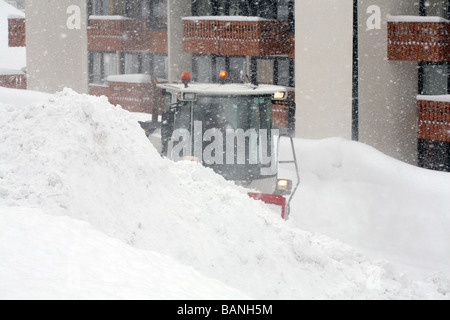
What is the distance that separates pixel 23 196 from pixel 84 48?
2500cm

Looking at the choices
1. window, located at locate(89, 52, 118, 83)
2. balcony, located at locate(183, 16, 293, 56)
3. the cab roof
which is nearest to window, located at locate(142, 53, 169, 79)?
window, located at locate(89, 52, 118, 83)

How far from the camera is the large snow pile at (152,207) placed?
722 cm

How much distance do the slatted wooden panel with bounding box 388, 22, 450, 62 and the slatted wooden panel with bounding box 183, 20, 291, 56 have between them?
524 centimetres

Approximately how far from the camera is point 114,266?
615 cm

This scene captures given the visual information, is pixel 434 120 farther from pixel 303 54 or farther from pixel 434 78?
pixel 303 54

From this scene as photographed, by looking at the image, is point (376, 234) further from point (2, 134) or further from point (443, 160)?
point (2, 134)

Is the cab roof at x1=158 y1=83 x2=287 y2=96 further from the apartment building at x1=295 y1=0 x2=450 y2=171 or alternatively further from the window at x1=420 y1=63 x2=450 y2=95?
the window at x1=420 y1=63 x2=450 y2=95

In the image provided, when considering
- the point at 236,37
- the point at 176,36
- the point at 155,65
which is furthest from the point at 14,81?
the point at 236,37

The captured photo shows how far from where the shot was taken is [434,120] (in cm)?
1923

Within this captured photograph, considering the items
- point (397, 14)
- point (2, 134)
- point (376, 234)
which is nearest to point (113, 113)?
point (2, 134)

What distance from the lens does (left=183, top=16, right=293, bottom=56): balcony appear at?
24109 mm

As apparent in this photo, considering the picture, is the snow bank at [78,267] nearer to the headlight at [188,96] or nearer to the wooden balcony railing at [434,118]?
the headlight at [188,96]

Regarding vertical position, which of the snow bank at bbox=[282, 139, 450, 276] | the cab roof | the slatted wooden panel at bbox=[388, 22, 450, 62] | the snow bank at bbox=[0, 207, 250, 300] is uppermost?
the slatted wooden panel at bbox=[388, 22, 450, 62]
